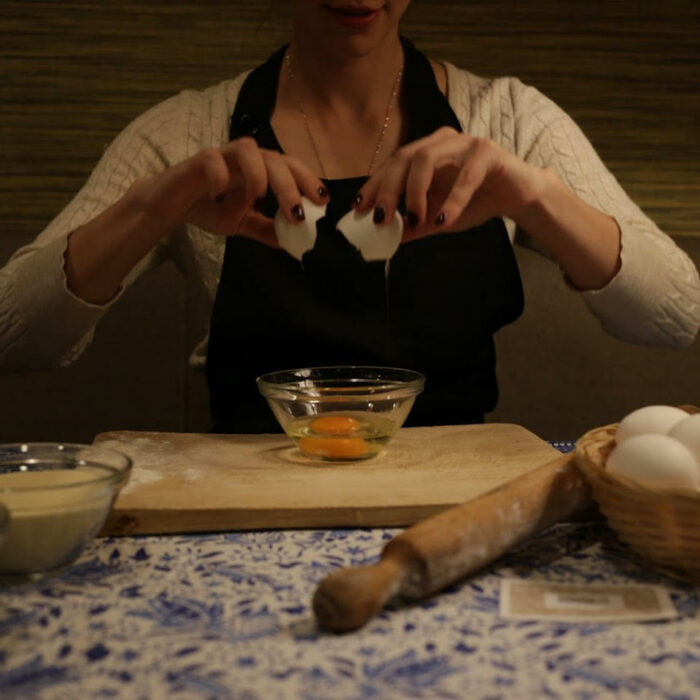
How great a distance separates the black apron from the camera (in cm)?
163

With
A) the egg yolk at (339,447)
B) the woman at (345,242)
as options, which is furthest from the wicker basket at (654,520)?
the woman at (345,242)

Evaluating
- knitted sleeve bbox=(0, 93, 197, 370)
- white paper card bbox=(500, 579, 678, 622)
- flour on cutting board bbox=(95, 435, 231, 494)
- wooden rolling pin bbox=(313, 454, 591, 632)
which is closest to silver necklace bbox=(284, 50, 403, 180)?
knitted sleeve bbox=(0, 93, 197, 370)

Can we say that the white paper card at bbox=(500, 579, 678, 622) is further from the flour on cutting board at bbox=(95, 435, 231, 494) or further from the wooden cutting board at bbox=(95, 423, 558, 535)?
the flour on cutting board at bbox=(95, 435, 231, 494)

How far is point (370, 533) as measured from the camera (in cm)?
95

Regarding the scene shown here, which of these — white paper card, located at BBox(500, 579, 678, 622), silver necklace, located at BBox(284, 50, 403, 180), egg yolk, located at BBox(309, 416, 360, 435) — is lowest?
white paper card, located at BBox(500, 579, 678, 622)

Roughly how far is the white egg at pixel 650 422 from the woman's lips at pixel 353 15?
2.83 feet

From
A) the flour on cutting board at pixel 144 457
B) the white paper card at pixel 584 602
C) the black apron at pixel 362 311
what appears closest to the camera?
the white paper card at pixel 584 602

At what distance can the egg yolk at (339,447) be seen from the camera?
1143mm

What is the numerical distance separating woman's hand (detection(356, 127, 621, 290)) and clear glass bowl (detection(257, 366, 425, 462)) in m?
0.21

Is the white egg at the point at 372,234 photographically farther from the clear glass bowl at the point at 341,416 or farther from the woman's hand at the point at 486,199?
the clear glass bowl at the point at 341,416

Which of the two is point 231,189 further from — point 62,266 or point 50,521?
point 50,521

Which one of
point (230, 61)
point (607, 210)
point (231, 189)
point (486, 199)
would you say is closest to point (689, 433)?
point (486, 199)

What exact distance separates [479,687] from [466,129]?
128cm

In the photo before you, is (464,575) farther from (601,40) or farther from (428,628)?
(601,40)
